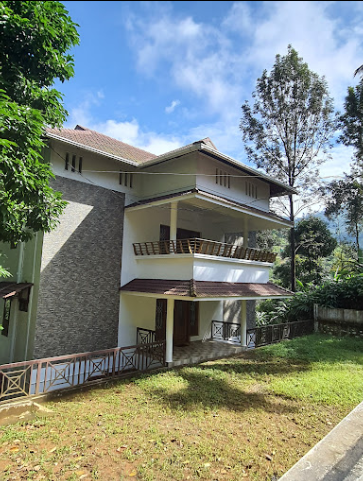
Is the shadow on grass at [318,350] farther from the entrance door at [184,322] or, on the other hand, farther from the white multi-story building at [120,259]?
the entrance door at [184,322]

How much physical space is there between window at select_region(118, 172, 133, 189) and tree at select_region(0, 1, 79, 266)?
4.24m

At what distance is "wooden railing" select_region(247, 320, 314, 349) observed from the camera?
39.0 ft

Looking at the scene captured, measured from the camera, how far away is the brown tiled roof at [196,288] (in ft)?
27.2

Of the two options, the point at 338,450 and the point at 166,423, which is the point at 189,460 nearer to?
the point at 166,423

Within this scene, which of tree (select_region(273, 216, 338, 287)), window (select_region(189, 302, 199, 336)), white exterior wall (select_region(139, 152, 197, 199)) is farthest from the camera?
tree (select_region(273, 216, 338, 287))

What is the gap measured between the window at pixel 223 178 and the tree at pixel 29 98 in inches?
227

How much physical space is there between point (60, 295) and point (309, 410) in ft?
23.0

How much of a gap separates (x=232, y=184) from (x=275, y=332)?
6.73m

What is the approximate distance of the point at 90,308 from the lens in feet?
30.0

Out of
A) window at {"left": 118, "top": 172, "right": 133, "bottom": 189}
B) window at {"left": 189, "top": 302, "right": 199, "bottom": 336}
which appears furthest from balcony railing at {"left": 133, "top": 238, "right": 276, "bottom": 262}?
window at {"left": 189, "top": 302, "right": 199, "bottom": 336}

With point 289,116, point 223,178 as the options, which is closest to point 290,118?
point 289,116

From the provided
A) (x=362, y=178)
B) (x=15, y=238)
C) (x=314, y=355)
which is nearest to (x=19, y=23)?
(x=15, y=238)

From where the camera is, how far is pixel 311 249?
23594mm

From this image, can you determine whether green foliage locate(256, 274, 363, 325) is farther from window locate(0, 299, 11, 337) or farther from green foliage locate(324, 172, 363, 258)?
window locate(0, 299, 11, 337)
